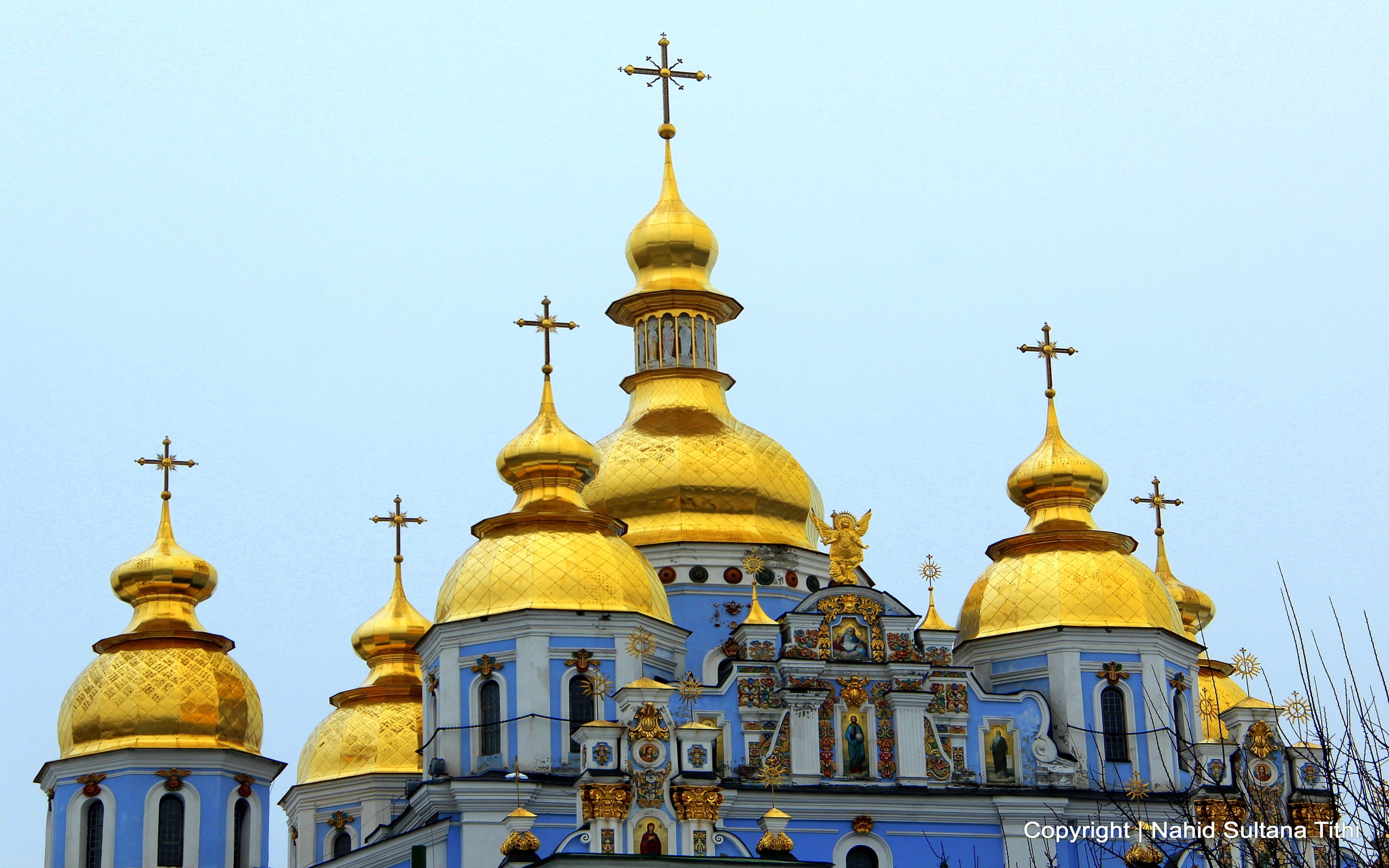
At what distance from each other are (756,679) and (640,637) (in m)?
1.88

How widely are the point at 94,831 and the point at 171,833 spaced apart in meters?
1.36

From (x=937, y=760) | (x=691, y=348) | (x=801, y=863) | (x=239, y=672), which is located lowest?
(x=801, y=863)

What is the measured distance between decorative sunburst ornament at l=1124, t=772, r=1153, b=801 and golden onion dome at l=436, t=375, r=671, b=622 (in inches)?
301

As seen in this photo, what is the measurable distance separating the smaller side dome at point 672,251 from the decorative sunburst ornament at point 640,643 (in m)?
10.2

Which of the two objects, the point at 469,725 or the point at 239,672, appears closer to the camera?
the point at 469,725

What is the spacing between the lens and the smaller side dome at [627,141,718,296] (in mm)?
51344

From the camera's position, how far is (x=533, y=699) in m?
41.5

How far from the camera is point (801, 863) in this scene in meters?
34.8

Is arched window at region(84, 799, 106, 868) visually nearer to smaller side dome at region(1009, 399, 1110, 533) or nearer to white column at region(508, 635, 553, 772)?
white column at region(508, 635, 553, 772)

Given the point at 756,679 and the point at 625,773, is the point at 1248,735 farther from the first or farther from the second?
the point at 625,773

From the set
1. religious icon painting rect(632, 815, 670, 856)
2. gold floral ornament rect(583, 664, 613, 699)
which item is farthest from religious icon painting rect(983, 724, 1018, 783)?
religious icon painting rect(632, 815, 670, 856)

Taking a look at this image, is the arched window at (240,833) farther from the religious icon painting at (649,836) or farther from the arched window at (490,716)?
the religious icon painting at (649,836)

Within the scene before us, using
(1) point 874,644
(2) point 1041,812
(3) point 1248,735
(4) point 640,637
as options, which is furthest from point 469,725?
(3) point 1248,735

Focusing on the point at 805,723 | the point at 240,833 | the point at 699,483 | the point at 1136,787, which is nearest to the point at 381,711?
the point at 240,833
